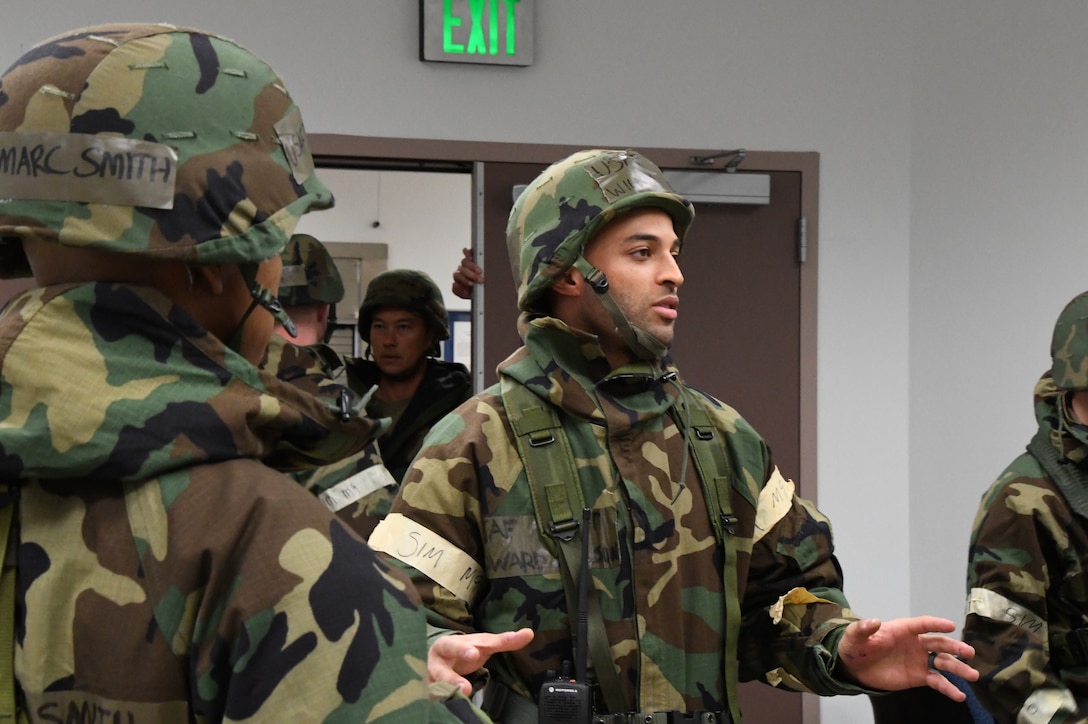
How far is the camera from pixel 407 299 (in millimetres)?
3795

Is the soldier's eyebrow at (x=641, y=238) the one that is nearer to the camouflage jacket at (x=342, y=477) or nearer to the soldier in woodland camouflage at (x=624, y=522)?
the soldier in woodland camouflage at (x=624, y=522)

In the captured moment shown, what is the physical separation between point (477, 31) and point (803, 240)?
140 centimetres

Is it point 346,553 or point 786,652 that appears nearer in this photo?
point 346,553

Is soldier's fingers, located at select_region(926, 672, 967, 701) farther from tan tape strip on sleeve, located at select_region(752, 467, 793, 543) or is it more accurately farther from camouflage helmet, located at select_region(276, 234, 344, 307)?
camouflage helmet, located at select_region(276, 234, 344, 307)

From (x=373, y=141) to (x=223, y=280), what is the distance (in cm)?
301

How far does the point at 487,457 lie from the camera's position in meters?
1.92

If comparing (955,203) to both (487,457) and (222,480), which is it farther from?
(222,480)

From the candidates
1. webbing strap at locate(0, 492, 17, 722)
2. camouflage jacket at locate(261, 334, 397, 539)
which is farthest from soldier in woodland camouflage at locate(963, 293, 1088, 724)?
webbing strap at locate(0, 492, 17, 722)

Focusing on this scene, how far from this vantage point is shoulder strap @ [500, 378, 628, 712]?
184 centimetres

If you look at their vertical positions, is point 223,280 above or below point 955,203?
below

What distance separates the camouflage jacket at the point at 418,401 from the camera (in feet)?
11.3

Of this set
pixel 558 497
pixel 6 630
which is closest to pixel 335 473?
pixel 558 497

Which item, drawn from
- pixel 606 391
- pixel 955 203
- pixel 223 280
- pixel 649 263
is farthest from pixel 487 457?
pixel 955 203

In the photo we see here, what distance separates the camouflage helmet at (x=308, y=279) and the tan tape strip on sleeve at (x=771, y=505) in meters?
1.67
